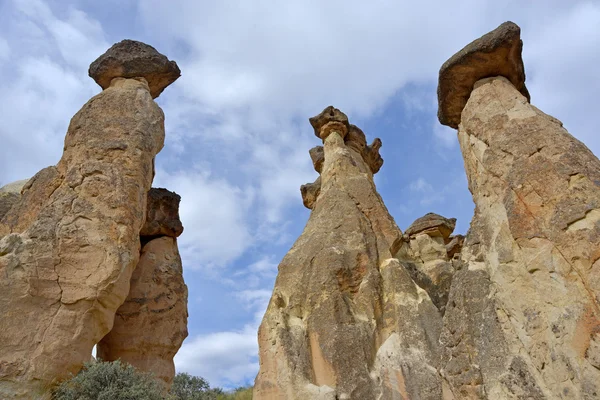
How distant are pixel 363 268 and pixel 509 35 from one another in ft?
16.1

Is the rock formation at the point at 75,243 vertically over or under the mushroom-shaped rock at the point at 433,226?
under

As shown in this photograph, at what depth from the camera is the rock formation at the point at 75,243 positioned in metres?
7.07

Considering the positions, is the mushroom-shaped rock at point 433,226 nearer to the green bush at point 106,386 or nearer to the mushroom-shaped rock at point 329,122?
A: the mushroom-shaped rock at point 329,122

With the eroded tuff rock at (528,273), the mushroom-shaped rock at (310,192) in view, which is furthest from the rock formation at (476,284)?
the mushroom-shaped rock at (310,192)

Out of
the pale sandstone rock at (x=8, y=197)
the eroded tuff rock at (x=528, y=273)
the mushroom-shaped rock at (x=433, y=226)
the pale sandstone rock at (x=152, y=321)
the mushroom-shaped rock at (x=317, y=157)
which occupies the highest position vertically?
the mushroom-shaped rock at (x=317, y=157)

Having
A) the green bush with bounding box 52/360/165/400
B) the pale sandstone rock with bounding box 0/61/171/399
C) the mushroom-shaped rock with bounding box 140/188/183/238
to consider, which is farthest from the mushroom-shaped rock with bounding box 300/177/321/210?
the green bush with bounding box 52/360/165/400

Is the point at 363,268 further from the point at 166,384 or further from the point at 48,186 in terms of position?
the point at 48,186

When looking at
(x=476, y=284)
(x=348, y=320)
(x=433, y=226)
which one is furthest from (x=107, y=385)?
Result: (x=433, y=226)

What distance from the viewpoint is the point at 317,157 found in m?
14.1

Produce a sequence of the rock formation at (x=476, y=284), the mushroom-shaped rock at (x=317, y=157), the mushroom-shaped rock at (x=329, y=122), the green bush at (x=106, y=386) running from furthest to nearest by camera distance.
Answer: the mushroom-shaped rock at (x=317, y=157) → the mushroom-shaped rock at (x=329, y=122) → the green bush at (x=106, y=386) → the rock formation at (x=476, y=284)

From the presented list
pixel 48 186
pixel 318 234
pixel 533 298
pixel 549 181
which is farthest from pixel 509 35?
pixel 48 186

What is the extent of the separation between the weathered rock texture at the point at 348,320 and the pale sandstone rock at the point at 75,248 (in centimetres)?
275

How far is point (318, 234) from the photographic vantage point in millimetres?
10539

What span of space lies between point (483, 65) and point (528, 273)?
277 centimetres
